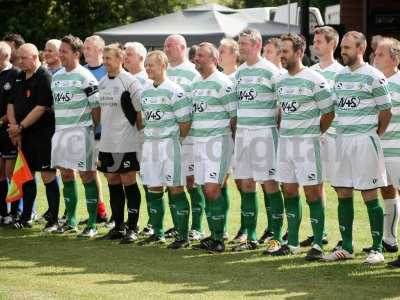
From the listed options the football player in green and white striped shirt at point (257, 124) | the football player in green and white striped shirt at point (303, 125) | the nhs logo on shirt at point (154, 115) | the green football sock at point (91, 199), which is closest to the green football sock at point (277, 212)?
the football player in green and white striped shirt at point (257, 124)

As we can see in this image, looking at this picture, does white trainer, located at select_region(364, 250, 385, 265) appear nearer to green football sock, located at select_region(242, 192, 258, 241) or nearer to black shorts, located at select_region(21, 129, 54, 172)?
green football sock, located at select_region(242, 192, 258, 241)

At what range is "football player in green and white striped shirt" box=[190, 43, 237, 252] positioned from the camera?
1038 cm

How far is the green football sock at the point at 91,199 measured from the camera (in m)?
11.6

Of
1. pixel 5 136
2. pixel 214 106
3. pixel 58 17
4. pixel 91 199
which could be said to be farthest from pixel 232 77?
pixel 58 17

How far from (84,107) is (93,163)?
2.09 ft

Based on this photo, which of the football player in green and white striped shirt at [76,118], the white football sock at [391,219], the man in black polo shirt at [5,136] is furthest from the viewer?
the man in black polo shirt at [5,136]

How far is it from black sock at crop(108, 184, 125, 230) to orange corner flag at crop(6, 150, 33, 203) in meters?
1.13

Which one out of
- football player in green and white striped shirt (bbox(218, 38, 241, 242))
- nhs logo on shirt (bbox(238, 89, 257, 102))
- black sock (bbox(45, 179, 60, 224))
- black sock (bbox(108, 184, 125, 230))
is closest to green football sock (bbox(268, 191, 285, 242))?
football player in green and white striped shirt (bbox(218, 38, 241, 242))

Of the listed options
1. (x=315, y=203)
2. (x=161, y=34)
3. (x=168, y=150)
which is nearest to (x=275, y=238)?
(x=315, y=203)

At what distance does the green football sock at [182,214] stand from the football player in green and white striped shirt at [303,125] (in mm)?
1211

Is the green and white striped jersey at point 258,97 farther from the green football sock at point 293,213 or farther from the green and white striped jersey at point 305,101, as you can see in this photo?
the green football sock at point 293,213

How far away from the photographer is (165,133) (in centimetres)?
1061

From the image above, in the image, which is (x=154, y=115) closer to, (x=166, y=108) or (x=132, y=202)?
(x=166, y=108)

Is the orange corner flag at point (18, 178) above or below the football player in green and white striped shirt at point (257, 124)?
below
